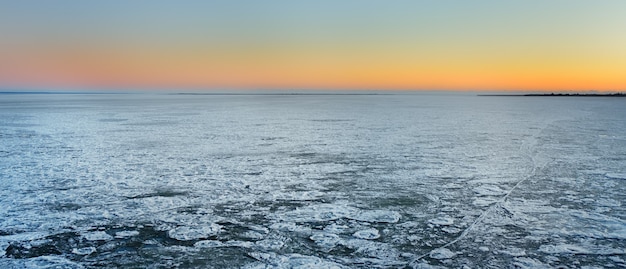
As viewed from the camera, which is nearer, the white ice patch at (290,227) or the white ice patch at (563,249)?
the white ice patch at (563,249)

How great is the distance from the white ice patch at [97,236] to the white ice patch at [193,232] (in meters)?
0.43

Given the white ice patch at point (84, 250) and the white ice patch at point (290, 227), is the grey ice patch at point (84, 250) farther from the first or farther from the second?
the white ice patch at point (290, 227)

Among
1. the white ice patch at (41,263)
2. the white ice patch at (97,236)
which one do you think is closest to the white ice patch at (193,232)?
the white ice patch at (97,236)

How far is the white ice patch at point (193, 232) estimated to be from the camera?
11.3ft

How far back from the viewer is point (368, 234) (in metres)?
3.53

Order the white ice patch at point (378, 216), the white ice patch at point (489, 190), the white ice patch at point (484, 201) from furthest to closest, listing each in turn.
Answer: the white ice patch at point (489, 190) → the white ice patch at point (484, 201) → the white ice patch at point (378, 216)

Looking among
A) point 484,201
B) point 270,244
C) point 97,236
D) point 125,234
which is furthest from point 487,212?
point 97,236

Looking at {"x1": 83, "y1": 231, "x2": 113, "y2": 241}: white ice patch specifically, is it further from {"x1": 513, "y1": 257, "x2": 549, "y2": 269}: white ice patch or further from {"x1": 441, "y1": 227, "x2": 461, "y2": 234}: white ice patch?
{"x1": 513, "y1": 257, "x2": 549, "y2": 269}: white ice patch

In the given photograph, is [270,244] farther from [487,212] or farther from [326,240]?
[487,212]

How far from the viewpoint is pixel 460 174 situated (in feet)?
19.6

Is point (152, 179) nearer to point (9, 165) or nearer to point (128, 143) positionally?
point (9, 165)

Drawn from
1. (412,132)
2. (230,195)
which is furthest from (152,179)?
(412,132)

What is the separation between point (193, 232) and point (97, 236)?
0.69m

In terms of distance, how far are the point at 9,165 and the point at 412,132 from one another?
8.48 metres
